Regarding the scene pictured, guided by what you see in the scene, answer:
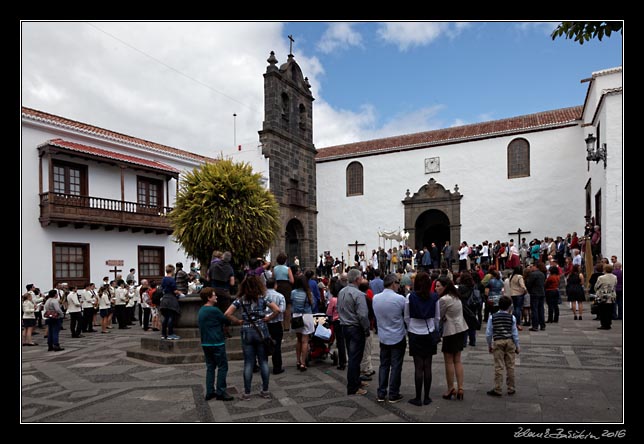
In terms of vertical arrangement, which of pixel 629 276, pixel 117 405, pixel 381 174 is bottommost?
pixel 117 405

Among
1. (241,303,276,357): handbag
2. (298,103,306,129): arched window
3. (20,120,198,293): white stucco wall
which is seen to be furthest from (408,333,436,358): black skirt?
(298,103,306,129): arched window

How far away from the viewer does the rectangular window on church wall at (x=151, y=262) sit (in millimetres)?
20812

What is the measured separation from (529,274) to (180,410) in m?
8.17

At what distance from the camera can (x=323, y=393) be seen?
21.0ft

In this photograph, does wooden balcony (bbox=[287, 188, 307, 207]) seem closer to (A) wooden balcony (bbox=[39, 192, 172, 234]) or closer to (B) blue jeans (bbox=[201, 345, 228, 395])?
(A) wooden balcony (bbox=[39, 192, 172, 234])

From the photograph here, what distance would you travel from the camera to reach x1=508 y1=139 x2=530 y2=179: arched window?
80.0ft

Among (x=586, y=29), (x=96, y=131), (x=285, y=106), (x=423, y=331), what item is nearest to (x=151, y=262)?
(x=96, y=131)

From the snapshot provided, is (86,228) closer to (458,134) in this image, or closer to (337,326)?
(337,326)

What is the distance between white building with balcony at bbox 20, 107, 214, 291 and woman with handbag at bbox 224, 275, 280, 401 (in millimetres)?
11068

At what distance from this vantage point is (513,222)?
2438cm

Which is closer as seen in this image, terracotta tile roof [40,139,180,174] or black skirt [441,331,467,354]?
black skirt [441,331,467,354]

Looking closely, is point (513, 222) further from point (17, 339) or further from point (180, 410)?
point (17, 339)

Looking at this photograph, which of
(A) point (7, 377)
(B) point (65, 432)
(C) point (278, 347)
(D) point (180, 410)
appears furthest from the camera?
(C) point (278, 347)

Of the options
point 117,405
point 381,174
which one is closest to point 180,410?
point 117,405
